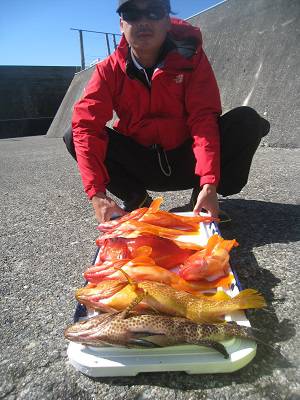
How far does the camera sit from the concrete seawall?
24.4 meters

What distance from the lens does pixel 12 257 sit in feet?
9.14

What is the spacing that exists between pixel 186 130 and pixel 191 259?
4.52 feet

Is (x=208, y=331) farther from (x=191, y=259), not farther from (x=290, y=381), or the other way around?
(x=191, y=259)

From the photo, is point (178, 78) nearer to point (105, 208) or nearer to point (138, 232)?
point (105, 208)

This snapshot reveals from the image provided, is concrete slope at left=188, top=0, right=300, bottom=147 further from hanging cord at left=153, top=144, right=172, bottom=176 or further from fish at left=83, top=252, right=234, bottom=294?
fish at left=83, top=252, right=234, bottom=294

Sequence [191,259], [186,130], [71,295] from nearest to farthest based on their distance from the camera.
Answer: [191,259] → [71,295] → [186,130]

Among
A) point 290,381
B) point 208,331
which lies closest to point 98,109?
point 208,331

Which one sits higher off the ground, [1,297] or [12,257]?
[1,297]

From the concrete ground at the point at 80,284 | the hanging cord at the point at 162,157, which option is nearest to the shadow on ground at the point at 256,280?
the concrete ground at the point at 80,284

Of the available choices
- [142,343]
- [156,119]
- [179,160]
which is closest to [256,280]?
[142,343]

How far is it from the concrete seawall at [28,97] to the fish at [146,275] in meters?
24.0

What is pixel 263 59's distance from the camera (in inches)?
269

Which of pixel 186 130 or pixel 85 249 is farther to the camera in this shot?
pixel 186 130

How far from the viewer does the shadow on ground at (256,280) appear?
136 cm
